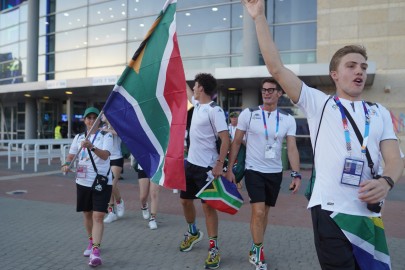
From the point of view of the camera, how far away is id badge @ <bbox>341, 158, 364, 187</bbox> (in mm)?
2293

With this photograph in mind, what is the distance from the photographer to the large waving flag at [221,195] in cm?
443

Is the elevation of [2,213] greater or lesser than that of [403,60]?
lesser

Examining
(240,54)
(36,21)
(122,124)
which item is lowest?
(122,124)

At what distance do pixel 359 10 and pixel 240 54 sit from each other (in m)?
5.38

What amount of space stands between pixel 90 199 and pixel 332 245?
3.14 metres

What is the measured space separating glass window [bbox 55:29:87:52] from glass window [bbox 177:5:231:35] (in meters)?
6.86

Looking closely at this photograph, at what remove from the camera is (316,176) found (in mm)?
2494

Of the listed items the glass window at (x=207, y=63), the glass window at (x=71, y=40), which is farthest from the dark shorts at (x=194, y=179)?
the glass window at (x=71, y=40)

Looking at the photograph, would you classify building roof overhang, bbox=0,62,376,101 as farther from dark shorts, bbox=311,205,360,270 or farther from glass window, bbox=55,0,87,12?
dark shorts, bbox=311,205,360,270

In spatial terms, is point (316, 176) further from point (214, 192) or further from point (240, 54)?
point (240, 54)

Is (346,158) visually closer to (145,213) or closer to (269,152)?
(269,152)

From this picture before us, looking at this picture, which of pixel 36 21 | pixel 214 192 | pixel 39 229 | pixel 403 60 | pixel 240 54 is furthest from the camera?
pixel 36 21

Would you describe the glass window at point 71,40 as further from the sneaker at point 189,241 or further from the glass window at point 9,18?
the sneaker at point 189,241

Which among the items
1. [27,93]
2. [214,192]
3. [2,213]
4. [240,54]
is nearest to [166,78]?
[214,192]
